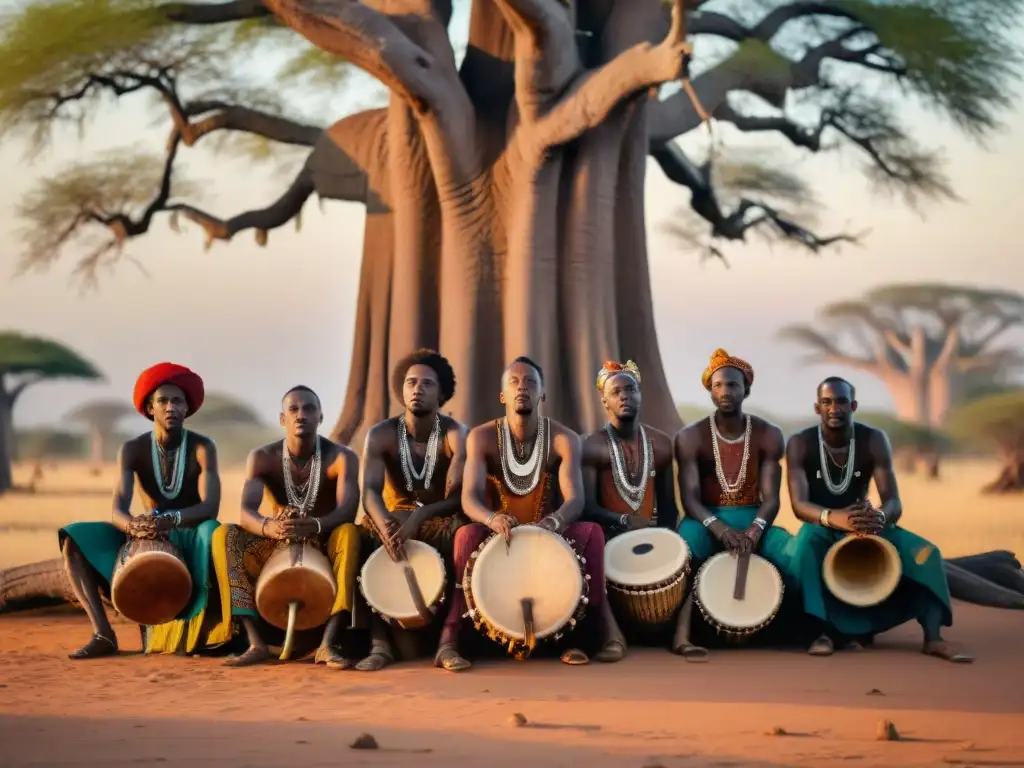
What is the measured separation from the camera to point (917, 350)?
27.1 m

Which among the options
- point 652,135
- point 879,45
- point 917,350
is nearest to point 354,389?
point 652,135

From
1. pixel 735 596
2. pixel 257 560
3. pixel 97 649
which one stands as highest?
pixel 257 560

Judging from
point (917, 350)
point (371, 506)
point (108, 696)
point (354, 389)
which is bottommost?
point (108, 696)

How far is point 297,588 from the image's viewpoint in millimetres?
6555

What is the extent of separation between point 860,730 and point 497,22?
7191mm

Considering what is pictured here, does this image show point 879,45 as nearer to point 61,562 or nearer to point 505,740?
point 61,562

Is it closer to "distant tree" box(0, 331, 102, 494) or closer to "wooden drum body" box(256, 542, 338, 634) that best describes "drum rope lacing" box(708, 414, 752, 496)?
"wooden drum body" box(256, 542, 338, 634)

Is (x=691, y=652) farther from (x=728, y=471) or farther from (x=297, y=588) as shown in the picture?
(x=297, y=588)

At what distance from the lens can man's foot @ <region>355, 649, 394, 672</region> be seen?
638 centimetres

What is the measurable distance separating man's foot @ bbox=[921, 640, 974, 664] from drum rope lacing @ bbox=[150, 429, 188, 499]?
12.2ft

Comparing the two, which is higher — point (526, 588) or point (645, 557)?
point (645, 557)

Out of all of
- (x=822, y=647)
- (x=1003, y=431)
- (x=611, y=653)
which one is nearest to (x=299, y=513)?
(x=611, y=653)

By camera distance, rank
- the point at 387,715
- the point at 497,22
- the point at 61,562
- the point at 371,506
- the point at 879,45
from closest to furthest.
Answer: the point at 387,715 < the point at 371,506 < the point at 61,562 < the point at 497,22 < the point at 879,45

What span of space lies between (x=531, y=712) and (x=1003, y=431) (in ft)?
60.6
